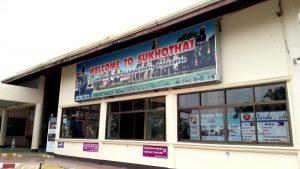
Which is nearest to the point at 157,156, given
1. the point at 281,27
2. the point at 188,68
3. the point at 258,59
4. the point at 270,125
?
the point at 188,68

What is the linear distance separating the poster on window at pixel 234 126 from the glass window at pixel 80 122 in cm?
739

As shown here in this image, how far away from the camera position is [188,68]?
34.0 feet

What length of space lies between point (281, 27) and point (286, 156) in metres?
3.68

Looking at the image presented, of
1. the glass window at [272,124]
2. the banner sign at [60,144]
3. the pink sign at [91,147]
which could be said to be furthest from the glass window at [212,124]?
the banner sign at [60,144]

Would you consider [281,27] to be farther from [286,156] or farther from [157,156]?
[157,156]

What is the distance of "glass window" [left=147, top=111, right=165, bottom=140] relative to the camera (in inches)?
448

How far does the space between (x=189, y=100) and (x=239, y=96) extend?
1.96 m

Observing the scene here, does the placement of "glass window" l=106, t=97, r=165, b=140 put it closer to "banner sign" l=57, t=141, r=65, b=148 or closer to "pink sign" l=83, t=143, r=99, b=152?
"pink sign" l=83, t=143, r=99, b=152

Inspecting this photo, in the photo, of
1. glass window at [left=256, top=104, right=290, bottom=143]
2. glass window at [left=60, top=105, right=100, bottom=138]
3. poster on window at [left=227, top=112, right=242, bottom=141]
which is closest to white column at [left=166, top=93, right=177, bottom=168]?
poster on window at [left=227, top=112, right=242, bottom=141]

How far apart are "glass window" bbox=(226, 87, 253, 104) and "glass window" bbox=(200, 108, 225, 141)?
1.64ft

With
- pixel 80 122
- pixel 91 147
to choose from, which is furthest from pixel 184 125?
pixel 80 122

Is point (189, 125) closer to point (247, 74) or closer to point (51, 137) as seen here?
point (247, 74)

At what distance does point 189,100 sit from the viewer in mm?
10594

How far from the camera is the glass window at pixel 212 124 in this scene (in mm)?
9555
